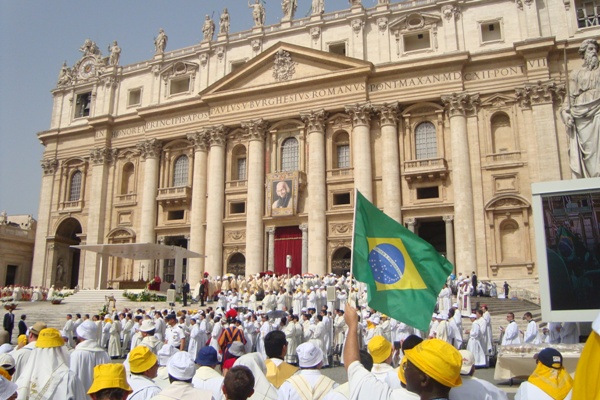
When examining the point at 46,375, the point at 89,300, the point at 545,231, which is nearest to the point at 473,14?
the point at 545,231

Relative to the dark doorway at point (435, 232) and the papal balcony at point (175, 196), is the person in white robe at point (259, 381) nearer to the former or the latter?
the dark doorway at point (435, 232)

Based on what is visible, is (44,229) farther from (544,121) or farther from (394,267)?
(394,267)

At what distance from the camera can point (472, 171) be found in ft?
103

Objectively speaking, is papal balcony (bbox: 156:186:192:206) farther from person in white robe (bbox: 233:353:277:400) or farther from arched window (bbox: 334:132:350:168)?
person in white robe (bbox: 233:353:277:400)

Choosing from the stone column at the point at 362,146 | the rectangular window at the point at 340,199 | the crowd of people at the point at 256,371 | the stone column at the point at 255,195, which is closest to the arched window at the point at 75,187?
the stone column at the point at 255,195

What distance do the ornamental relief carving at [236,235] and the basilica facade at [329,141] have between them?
4.5 inches

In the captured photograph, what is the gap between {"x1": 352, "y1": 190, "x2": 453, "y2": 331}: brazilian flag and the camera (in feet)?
19.2

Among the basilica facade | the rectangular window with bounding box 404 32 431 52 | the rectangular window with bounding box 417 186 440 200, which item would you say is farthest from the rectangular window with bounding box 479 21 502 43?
the rectangular window with bounding box 417 186 440 200

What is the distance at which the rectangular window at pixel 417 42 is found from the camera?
3506 cm

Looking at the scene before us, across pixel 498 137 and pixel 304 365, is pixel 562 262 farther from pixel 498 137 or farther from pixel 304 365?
pixel 498 137

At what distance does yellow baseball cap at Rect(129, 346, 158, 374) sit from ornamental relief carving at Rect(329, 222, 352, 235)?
28.6 metres

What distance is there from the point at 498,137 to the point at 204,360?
30092 millimetres

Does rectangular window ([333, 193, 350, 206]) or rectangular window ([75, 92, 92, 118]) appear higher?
rectangular window ([75, 92, 92, 118])

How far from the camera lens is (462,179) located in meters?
31.0
